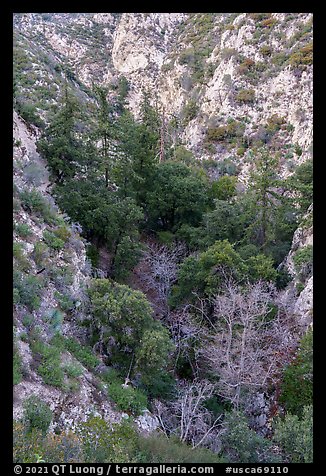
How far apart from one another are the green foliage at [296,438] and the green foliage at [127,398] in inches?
154

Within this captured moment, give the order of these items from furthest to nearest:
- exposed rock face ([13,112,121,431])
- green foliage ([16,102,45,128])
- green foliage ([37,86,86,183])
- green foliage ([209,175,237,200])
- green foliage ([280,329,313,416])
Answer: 1. green foliage ([209,175,237,200])
2. green foliage ([16,102,45,128])
3. green foliage ([37,86,86,183])
4. green foliage ([280,329,313,416])
5. exposed rock face ([13,112,121,431])

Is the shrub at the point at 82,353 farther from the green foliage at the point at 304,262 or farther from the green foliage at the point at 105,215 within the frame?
the green foliage at the point at 304,262

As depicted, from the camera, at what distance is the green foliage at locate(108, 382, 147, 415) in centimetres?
1061

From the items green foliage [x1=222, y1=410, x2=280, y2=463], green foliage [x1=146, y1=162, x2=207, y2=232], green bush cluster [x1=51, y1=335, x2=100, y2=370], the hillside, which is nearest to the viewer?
the hillside

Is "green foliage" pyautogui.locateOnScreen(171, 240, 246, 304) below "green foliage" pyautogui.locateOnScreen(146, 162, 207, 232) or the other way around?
below

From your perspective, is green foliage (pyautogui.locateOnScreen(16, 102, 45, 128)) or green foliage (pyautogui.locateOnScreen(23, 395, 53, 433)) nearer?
green foliage (pyautogui.locateOnScreen(23, 395, 53, 433))

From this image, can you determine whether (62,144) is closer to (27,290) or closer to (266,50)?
(27,290)

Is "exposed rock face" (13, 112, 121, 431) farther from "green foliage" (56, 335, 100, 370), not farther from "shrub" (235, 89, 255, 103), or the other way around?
"shrub" (235, 89, 255, 103)

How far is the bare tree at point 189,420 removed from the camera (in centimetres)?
1026

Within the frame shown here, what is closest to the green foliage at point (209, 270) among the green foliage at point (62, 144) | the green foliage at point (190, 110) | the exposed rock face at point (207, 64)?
the green foliage at point (62, 144)

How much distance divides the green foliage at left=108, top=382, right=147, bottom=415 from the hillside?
0.04 metres

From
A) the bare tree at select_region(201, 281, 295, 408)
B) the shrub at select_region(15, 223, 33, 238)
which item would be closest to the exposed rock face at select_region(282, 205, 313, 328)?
the bare tree at select_region(201, 281, 295, 408)

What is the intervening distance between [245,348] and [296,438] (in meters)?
3.39

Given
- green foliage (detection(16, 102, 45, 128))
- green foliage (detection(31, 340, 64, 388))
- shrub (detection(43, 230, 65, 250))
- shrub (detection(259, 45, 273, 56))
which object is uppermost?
shrub (detection(259, 45, 273, 56))
